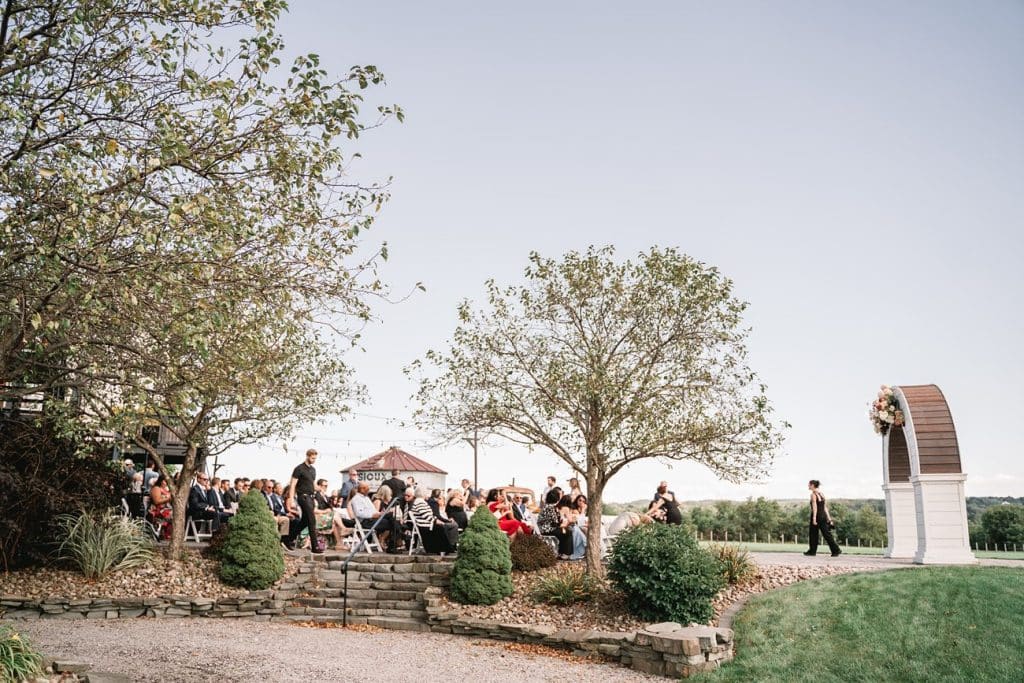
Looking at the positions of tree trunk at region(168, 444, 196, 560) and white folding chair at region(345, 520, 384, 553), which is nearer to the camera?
tree trunk at region(168, 444, 196, 560)

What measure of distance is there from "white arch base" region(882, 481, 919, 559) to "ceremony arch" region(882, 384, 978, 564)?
17 cm

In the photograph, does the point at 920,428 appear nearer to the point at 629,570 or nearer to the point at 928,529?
the point at 928,529

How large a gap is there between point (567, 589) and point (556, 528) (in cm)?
258

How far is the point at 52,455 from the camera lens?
44.2ft

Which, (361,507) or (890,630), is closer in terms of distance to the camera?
(890,630)

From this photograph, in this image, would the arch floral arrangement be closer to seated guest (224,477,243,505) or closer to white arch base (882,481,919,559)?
white arch base (882,481,919,559)

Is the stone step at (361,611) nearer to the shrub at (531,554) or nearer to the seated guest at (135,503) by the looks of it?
the shrub at (531,554)

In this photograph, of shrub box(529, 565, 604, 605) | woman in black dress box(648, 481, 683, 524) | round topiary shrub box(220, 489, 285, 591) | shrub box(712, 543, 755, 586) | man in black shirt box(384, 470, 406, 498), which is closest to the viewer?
shrub box(529, 565, 604, 605)

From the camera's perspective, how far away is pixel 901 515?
1756 centimetres

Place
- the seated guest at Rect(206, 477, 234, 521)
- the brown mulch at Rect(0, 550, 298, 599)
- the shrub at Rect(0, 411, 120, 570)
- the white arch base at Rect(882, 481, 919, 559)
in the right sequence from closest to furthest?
the brown mulch at Rect(0, 550, 298, 599)
the shrub at Rect(0, 411, 120, 570)
the seated guest at Rect(206, 477, 234, 521)
the white arch base at Rect(882, 481, 919, 559)

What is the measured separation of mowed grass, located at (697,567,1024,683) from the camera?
853 centimetres

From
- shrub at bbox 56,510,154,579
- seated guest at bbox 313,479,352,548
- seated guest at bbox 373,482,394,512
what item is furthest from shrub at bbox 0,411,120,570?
seated guest at bbox 373,482,394,512

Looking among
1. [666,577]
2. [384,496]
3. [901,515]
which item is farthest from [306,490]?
[901,515]

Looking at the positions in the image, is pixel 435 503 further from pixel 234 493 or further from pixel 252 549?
pixel 234 493
